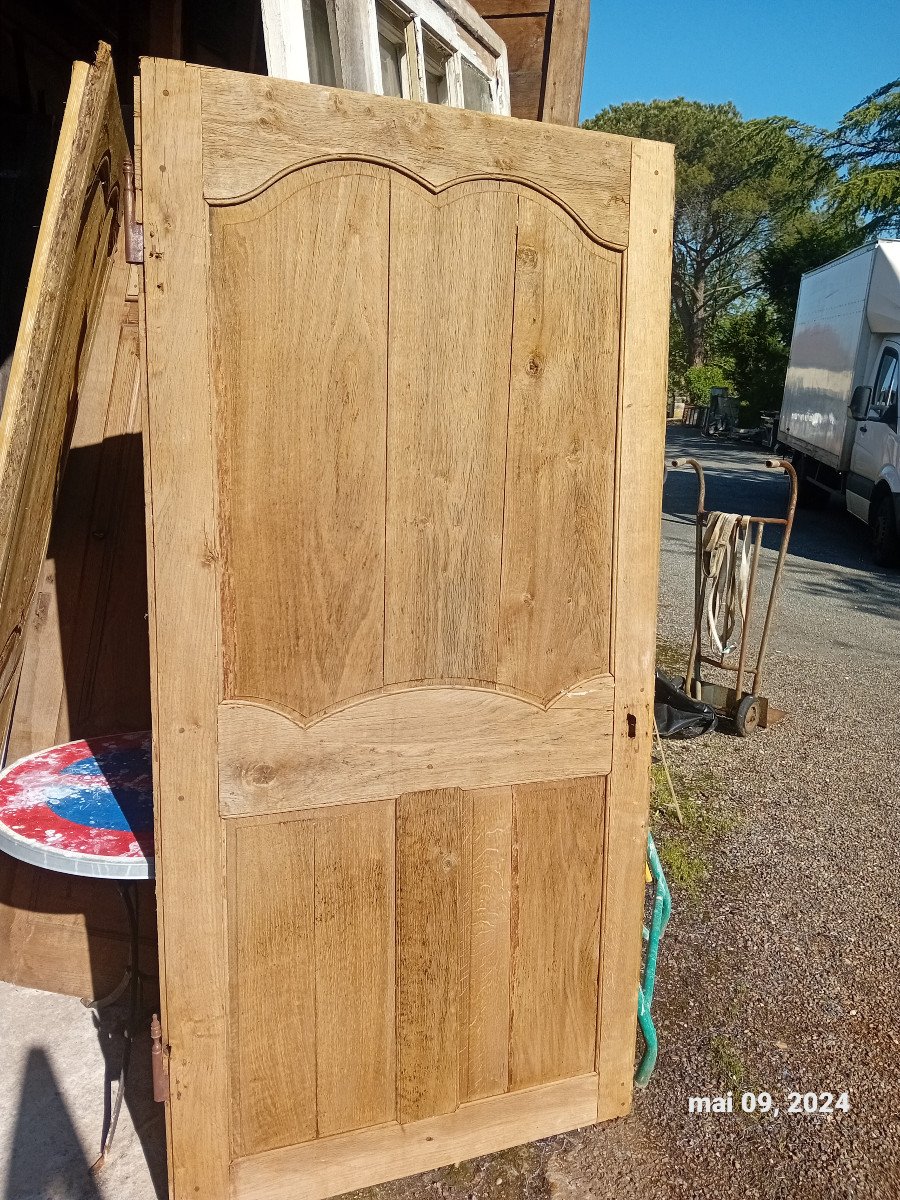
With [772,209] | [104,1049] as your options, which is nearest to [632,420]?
[104,1049]

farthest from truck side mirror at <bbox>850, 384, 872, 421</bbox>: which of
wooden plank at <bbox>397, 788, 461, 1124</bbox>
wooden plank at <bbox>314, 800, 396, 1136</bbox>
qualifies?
wooden plank at <bbox>314, 800, 396, 1136</bbox>

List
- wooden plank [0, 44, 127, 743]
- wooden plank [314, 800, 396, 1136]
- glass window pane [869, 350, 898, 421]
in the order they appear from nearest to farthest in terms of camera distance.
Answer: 1. wooden plank [0, 44, 127, 743]
2. wooden plank [314, 800, 396, 1136]
3. glass window pane [869, 350, 898, 421]

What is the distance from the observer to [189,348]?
1.79 metres

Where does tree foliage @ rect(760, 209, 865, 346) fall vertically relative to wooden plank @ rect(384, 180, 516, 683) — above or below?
above

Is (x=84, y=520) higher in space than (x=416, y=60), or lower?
lower

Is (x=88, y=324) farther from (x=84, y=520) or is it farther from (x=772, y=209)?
(x=772, y=209)

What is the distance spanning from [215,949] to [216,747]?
0.43 metres

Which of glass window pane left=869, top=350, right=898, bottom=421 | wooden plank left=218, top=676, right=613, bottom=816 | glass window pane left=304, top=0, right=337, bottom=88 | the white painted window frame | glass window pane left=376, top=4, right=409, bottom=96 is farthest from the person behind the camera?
glass window pane left=869, top=350, right=898, bottom=421

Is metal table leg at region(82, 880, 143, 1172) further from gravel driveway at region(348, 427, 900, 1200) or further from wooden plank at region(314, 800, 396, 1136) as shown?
gravel driveway at region(348, 427, 900, 1200)

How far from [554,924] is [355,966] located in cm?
48

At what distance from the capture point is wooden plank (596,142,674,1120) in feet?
6.82

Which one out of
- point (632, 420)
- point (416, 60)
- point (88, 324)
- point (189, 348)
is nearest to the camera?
point (189, 348)

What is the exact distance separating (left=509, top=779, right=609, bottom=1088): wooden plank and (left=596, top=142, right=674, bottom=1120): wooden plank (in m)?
0.04

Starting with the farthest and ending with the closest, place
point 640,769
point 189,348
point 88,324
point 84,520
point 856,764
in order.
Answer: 1. point 856,764
2. point 84,520
3. point 88,324
4. point 640,769
5. point 189,348
